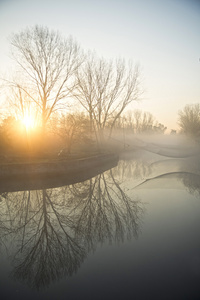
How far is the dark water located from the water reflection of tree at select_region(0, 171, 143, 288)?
20 millimetres

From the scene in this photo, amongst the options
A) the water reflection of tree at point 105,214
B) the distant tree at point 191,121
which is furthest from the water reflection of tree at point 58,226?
the distant tree at point 191,121

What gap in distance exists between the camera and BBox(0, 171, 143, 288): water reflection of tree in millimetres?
3650

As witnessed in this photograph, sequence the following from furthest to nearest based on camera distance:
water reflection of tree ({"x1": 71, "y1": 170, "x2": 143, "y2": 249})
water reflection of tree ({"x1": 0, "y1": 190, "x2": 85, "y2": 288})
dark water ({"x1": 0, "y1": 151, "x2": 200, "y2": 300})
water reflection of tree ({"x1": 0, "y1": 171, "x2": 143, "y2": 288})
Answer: water reflection of tree ({"x1": 71, "y1": 170, "x2": 143, "y2": 249})
water reflection of tree ({"x1": 0, "y1": 171, "x2": 143, "y2": 288})
water reflection of tree ({"x1": 0, "y1": 190, "x2": 85, "y2": 288})
dark water ({"x1": 0, "y1": 151, "x2": 200, "y2": 300})

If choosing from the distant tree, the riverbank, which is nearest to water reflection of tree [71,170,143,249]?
the riverbank

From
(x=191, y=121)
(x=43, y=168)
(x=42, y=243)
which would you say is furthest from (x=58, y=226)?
(x=191, y=121)

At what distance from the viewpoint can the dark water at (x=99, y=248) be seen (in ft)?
10.0

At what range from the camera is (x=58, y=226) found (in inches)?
208

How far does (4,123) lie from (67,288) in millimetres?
17789

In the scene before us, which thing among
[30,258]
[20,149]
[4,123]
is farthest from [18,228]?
[4,123]

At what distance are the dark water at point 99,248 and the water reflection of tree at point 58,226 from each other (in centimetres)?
2

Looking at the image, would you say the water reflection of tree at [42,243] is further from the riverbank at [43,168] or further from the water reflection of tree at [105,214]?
the riverbank at [43,168]

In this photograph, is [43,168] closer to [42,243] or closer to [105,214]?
[105,214]

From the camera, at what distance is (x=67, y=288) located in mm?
3055

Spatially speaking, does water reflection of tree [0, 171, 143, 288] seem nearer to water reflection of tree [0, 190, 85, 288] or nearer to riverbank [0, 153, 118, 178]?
water reflection of tree [0, 190, 85, 288]
